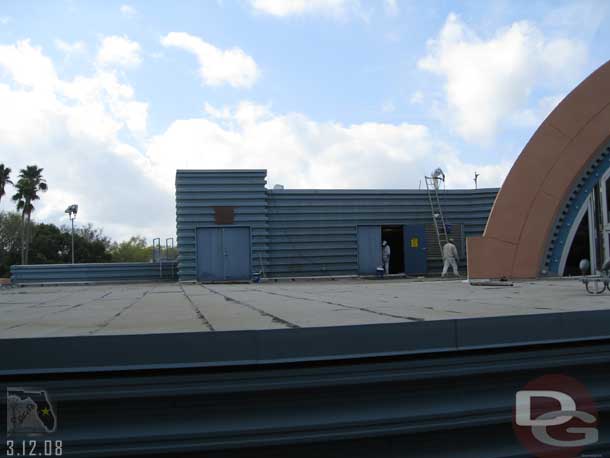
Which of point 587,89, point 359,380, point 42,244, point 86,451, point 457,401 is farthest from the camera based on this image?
point 42,244

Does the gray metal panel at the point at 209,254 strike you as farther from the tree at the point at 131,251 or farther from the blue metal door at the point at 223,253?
the tree at the point at 131,251

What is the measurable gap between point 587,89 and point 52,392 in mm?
12087

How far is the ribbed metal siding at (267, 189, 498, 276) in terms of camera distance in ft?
61.8

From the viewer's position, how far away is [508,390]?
8.12ft

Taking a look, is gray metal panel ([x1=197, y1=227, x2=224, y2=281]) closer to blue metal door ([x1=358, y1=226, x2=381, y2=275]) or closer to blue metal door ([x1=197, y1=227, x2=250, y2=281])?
blue metal door ([x1=197, y1=227, x2=250, y2=281])

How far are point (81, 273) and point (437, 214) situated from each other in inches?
582

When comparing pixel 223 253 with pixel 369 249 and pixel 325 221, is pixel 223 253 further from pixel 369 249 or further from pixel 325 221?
pixel 369 249

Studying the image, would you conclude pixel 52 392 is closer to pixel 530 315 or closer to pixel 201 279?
pixel 530 315

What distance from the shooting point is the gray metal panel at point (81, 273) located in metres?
18.9

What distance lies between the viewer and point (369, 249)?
19.5 metres

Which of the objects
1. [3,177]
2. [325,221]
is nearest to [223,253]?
[325,221]

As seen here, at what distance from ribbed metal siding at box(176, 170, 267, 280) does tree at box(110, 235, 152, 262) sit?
4909 centimetres

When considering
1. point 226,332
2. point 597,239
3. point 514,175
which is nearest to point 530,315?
point 226,332

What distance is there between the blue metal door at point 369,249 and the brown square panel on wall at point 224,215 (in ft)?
17.1
